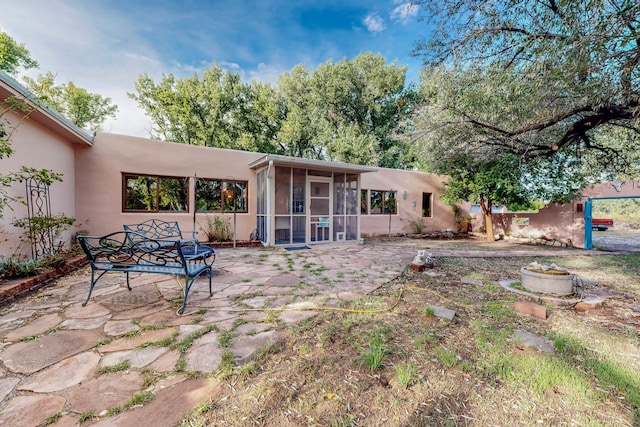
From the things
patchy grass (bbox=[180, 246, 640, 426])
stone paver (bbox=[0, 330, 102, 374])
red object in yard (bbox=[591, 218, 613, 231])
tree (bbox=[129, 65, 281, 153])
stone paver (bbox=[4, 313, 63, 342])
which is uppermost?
tree (bbox=[129, 65, 281, 153])

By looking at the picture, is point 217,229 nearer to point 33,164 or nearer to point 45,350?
point 33,164

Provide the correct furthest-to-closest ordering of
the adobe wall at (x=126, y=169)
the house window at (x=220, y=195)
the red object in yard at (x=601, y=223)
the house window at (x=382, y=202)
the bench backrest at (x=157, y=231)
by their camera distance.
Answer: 1. the red object in yard at (x=601, y=223)
2. the house window at (x=382, y=202)
3. the house window at (x=220, y=195)
4. the adobe wall at (x=126, y=169)
5. the bench backrest at (x=157, y=231)

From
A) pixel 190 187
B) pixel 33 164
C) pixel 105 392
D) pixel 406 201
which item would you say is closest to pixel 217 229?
pixel 190 187

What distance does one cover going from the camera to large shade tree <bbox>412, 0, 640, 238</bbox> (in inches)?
120

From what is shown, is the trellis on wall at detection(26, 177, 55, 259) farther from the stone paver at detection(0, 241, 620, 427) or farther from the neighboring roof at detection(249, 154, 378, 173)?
the neighboring roof at detection(249, 154, 378, 173)

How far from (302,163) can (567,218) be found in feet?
31.7

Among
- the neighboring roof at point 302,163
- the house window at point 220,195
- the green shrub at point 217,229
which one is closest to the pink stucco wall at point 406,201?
the neighboring roof at point 302,163

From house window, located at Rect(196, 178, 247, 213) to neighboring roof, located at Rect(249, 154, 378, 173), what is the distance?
2.93 feet

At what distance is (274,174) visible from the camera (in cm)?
740

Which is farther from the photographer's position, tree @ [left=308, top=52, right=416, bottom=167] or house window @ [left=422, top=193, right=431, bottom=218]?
tree @ [left=308, top=52, right=416, bottom=167]

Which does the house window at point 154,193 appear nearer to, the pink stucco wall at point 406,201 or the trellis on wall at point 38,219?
the trellis on wall at point 38,219

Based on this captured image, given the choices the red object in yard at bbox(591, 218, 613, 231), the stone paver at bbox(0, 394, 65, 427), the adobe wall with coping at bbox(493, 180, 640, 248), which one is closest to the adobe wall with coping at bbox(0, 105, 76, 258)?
the stone paver at bbox(0, 394, 65, 427)

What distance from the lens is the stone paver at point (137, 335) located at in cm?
150

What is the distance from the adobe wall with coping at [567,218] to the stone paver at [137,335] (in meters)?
8.86
